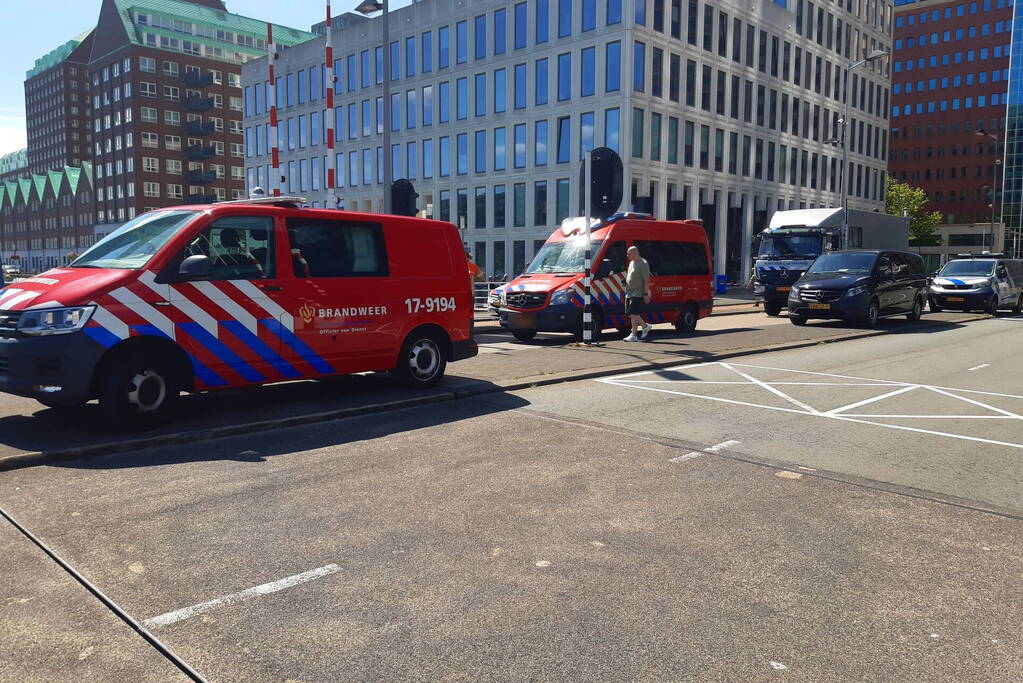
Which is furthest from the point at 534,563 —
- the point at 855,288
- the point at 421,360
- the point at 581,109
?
the point at 581,109

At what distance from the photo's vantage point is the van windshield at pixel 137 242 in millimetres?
6836

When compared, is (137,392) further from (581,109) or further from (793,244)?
(581,109)

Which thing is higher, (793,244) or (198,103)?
(198,103)

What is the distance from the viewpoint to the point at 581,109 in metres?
42.6

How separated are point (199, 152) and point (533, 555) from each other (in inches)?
3655

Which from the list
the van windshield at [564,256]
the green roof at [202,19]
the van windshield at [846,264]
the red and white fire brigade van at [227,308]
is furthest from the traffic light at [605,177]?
the green roof at [202,19]

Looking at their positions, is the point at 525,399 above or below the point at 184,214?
below

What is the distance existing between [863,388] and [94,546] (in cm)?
842

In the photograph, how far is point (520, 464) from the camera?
19.0 ft

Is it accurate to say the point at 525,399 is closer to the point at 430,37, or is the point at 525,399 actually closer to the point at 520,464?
the point at 520,464

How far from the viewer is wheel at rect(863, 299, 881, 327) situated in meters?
18.0

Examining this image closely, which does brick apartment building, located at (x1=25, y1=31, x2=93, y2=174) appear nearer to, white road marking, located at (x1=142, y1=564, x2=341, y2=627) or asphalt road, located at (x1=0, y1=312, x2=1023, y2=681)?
asphalt road, located at (x1=0, y1=312, x2=1023, y2=681)

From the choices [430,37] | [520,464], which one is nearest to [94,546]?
[520,464]

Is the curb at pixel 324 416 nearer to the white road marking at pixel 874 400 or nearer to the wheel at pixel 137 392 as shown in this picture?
the wheel at pixel 137 392
